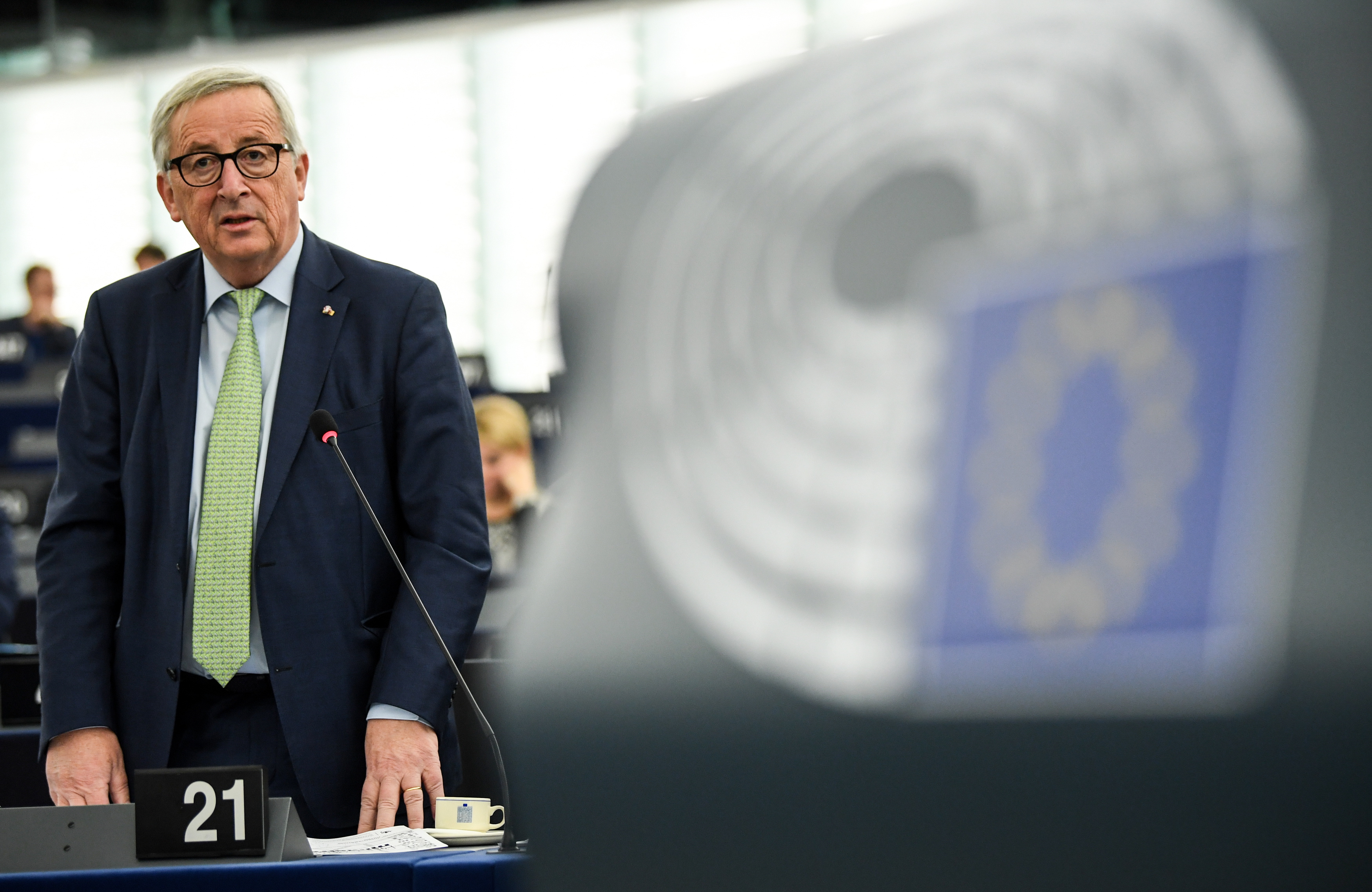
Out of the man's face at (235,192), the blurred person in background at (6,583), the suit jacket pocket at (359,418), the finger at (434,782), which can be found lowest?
the finger at (434,782)

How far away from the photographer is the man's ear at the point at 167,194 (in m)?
1.81

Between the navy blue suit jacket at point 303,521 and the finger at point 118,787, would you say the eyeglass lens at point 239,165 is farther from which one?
the finger at point 118,787

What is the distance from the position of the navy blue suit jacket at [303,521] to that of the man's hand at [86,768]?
2 centimetres

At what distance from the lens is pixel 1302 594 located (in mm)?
302

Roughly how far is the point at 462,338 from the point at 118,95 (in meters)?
2.54

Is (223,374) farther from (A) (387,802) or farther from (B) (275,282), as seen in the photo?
(A) (387,802)

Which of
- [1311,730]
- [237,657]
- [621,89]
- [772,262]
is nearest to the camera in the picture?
[1311,730]

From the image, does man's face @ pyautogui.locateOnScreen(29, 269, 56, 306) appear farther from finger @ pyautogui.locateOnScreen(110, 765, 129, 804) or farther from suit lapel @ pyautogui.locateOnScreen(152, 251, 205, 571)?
finger @ pyautogui.locateOnScreen(110, 765, 129, 804)

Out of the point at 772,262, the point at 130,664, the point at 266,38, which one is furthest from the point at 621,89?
the point at 772,262

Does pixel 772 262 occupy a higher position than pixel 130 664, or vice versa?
pixel 772 262

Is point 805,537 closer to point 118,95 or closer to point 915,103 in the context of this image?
point 915,103

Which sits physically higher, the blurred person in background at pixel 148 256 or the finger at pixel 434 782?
the blurred person in background at pixel 148 256

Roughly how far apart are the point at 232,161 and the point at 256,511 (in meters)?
0.42

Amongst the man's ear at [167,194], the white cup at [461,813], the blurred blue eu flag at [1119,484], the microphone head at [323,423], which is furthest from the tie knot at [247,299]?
the blurred blue eu flag at [1119,484]
